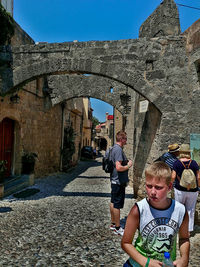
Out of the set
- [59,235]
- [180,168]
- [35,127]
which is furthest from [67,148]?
[180,168]

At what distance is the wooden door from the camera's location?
6438 millimetres

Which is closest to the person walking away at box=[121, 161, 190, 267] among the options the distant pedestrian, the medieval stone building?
the distant pedestrian

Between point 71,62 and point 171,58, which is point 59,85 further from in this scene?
point 171,58

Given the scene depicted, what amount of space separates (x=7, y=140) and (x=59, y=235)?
4.39 m

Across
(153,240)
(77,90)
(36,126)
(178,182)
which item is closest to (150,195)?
(153,240)

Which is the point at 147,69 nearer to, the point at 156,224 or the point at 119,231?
the point at 119,231

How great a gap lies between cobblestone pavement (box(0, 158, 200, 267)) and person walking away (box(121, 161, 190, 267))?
1427 millimetres

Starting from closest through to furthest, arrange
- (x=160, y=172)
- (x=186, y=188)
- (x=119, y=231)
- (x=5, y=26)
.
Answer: (x=160, y=172)
(x=186, y=188)
(x=119, y=231)
(x=5, y=26)

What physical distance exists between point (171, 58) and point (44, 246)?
3981mm

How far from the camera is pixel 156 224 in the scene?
125cm

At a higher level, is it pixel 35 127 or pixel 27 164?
pixel 35 127

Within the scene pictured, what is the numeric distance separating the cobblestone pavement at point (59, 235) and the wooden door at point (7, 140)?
1831 mm

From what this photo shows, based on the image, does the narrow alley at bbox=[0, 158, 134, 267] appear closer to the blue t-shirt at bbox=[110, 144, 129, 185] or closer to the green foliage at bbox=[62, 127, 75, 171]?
the blue t-shirt at bbox=[110, 144, 129, 185]

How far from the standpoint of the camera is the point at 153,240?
1243 mm
